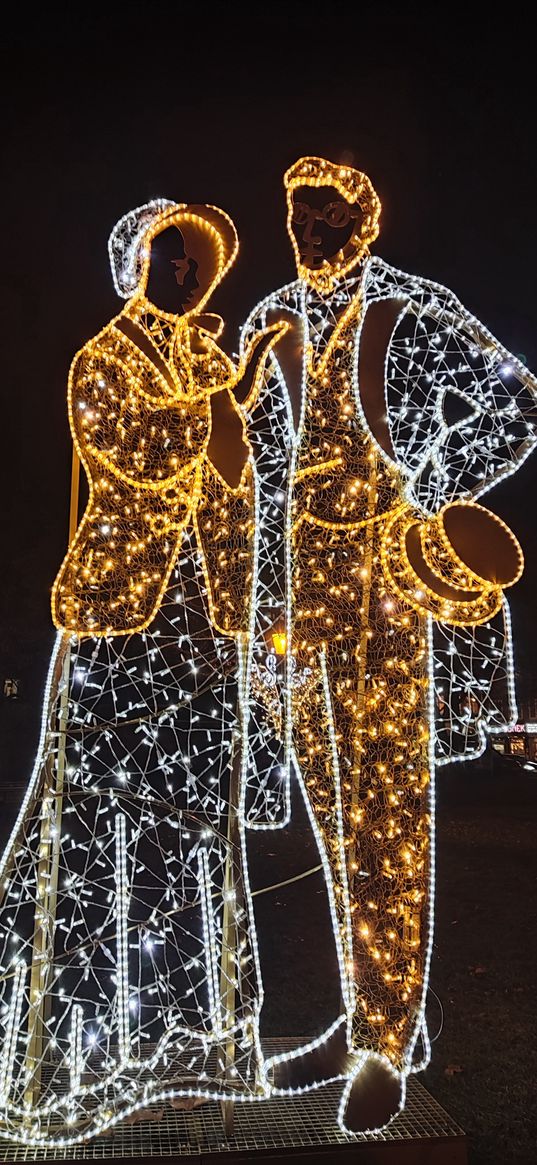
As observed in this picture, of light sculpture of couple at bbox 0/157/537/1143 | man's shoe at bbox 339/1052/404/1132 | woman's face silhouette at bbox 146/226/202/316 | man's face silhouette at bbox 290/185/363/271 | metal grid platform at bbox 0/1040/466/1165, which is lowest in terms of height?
metal grid platform at bbox 0/1040/466/1165

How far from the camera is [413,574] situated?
9.96ft

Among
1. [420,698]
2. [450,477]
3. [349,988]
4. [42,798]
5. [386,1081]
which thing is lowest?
[386,1081]

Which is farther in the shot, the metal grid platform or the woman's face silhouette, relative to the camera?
the woman's face silhouette

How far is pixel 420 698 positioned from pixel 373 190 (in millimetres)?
1937

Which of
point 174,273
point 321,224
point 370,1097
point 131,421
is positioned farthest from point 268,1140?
point 321,224

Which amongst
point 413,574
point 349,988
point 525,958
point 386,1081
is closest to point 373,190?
point 413,574

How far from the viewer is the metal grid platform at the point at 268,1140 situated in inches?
111

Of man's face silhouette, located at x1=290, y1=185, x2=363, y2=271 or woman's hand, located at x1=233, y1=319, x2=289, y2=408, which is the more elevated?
man's face silhouette, located at x1=290, y1=185, x2=363, y2=271

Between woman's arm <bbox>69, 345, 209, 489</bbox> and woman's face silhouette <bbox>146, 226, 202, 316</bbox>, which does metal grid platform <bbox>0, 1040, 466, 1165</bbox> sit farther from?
woman's face silhouette <bbox>146, 226, 202, 316</bbox>

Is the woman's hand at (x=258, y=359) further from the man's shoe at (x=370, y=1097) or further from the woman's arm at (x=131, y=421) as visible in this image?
the man's shoe at (x=370, y=1097)

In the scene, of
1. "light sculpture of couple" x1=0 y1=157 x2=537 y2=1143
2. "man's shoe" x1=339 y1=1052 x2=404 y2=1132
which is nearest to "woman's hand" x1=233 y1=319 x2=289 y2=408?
"light sculpture of couple" x1=0 y1=157 x2=537 y2=1143

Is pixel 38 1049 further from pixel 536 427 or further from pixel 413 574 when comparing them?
pixel 536 427

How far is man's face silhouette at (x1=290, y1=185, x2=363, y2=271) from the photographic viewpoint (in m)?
3.25

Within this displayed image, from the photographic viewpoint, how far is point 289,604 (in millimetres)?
3117
